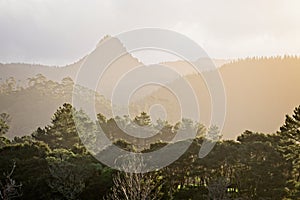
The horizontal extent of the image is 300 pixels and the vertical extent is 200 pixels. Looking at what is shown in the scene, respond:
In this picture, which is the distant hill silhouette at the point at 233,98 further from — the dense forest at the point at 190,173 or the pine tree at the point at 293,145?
the pine tree at the point at 293,145

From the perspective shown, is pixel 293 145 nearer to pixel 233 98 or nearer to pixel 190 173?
pixel 190 173

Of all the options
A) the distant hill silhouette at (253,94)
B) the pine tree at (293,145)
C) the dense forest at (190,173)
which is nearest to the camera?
the dense forest at (190,173)

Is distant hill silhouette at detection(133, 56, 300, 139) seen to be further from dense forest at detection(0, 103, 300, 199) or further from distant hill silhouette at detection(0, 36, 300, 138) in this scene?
dense forest at detection(0, 103, 300, 199)

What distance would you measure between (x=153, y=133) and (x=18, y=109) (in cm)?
7314

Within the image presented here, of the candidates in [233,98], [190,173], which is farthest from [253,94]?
[190,173]

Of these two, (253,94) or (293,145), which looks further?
(253,94)

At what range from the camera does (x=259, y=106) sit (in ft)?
484

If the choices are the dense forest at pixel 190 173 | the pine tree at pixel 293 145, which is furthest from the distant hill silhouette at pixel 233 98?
the pine tree at pixel 293 145

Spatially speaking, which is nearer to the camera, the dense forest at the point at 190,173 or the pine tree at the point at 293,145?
the dense forest at the point at 190,173

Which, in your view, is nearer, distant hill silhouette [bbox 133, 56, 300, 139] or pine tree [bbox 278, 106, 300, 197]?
pine tree [bbox 278, 106, 300, 197]

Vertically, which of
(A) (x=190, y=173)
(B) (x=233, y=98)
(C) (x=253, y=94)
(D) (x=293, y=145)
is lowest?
(A) (x=190, y=173)

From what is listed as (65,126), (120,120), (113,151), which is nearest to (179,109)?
(120,120)

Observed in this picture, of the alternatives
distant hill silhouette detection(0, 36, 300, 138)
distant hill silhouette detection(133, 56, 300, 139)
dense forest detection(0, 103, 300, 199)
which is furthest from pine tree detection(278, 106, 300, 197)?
distant hill silhouette detection(133, 56, 300, 139)

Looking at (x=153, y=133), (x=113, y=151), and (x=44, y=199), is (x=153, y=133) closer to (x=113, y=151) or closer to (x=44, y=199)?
(x=113, y=151)
